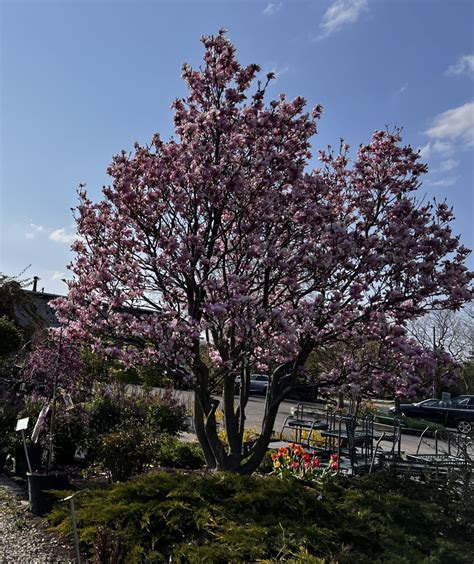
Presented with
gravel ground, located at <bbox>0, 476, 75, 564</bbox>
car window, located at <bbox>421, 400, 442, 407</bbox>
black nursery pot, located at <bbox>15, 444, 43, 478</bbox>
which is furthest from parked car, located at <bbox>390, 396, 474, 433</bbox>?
gravel ground, located at <bbox>0, 476, 75, 564</bbox>

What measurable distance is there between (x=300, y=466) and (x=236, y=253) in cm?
284

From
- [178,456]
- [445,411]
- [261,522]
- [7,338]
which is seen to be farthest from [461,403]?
[261,522]

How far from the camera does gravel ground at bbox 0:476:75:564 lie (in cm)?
430

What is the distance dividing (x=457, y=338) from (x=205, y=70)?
39.2 meters

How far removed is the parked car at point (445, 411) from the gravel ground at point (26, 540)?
19.5 meters

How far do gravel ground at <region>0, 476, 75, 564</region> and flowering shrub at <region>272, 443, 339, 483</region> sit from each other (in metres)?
2.72

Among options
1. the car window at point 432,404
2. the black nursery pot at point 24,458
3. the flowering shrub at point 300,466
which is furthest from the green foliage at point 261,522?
the car window at point 432,404

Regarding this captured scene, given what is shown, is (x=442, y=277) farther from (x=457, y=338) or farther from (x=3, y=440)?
(x=457, y=338)

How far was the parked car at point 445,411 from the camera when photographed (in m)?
21.9

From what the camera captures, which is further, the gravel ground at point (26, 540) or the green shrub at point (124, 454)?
the green shrub at point (124, 454)

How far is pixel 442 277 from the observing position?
6480mm

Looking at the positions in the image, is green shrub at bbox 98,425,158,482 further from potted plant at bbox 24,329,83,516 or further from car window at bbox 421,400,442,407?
car window at bbox 421,400,442,407

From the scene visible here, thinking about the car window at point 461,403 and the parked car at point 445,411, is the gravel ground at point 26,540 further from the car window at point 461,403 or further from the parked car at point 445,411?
the car window at point 461,403

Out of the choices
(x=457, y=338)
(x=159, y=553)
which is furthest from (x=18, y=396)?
(x=457, y=338)
